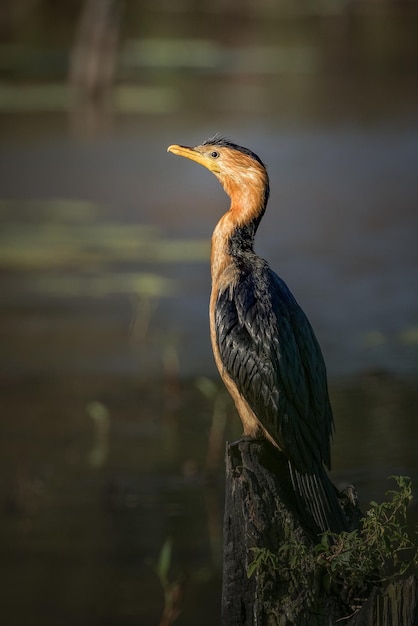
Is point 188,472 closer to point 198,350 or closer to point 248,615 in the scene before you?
point 198,350

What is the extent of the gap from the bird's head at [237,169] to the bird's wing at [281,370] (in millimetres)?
519

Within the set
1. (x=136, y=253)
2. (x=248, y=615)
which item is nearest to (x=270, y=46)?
(x=136, y=253)

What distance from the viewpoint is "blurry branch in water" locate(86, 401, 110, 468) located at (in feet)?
22.9

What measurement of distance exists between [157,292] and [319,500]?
6312 millimetres

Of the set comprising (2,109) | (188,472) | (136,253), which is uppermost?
(2,109)

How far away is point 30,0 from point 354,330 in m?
24.5

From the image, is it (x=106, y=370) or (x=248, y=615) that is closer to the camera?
(x=248, y=615)

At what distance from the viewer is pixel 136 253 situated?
11.3m

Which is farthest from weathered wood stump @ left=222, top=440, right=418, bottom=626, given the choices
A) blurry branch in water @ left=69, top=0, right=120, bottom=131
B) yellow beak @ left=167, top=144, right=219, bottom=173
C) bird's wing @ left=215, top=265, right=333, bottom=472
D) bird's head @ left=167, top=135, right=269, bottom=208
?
blurry branch in water @ left=69, top=0, right=120, bottom=131

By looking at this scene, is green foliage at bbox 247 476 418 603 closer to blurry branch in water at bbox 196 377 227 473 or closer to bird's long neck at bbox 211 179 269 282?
bird's long neck at bbox 211 179 269 282

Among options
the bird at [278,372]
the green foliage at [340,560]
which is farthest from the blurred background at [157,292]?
the green foliage at [340,560]

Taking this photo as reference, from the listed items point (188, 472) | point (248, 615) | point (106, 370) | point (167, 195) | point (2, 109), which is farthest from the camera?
point (2, 109)

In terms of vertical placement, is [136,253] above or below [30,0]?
below

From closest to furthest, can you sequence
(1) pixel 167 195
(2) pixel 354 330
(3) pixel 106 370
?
(3) pixel 106 370 → (2) pixel 354 330 → (1) pixel 167 195
